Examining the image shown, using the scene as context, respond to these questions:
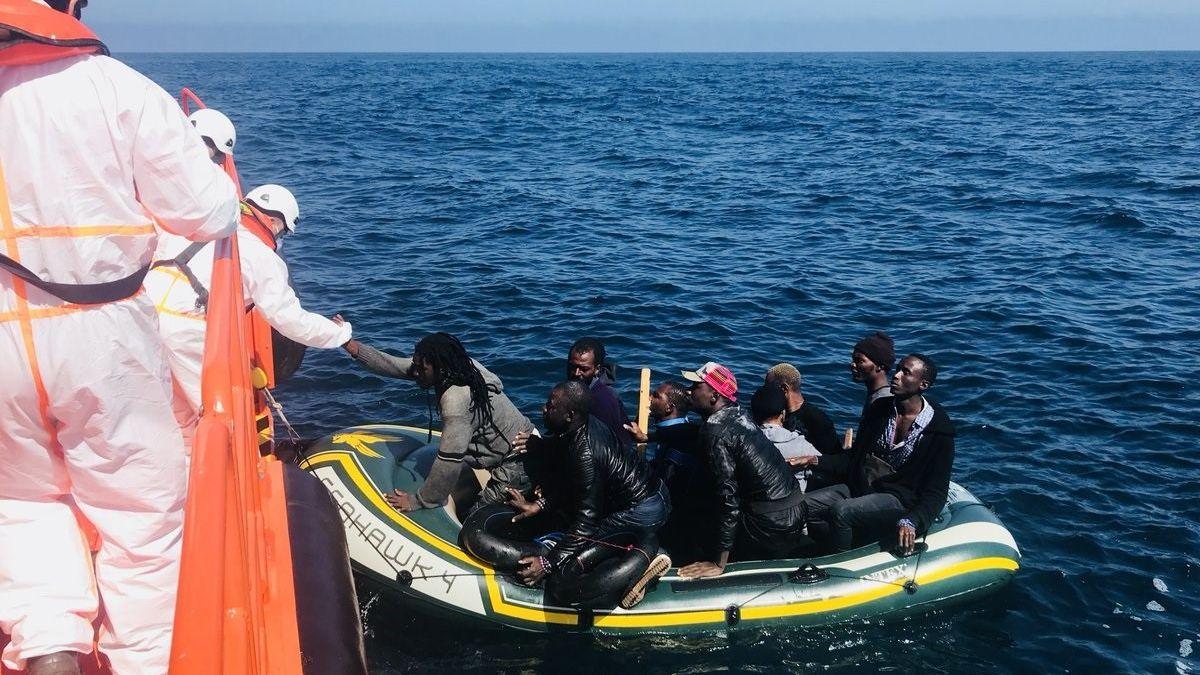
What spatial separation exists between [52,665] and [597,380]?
4866 millimetres

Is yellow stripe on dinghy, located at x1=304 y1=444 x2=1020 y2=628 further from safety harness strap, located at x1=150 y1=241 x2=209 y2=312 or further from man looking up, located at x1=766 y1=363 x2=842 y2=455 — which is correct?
safety harness strap, located at x1=150 y1=241 x2=209 y2=312

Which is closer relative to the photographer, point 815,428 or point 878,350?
point 878,350

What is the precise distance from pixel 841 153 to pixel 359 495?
27836mm

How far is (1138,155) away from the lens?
93.8 ft

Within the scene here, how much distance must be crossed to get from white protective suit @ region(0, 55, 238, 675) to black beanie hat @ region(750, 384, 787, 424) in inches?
189

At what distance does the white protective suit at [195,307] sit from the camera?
14.9 ft

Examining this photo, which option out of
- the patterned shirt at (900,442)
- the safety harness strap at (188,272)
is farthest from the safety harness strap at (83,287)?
the patterned shirt at (900,442)

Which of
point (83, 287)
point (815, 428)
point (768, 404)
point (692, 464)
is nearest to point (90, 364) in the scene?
point (83, 287)

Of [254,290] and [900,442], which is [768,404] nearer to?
[900,442]

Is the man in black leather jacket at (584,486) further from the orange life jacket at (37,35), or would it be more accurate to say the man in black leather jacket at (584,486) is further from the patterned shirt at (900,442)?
the orange life jacket at (37,35)

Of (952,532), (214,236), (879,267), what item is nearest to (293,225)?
(214,236)

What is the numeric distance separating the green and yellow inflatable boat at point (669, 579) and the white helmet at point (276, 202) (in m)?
2.08

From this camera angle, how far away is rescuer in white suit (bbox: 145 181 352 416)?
4586 mm

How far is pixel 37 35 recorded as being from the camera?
2.50 m
